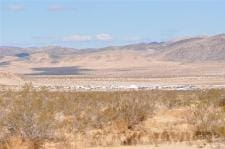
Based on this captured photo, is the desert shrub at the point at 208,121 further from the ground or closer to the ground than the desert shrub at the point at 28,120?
closer to the ground

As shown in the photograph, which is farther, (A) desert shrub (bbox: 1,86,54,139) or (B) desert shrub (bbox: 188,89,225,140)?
Result: (B) desert shrub (bbox: 188,89,225,140)

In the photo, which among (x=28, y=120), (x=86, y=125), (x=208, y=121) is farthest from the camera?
(x=86, y=125)

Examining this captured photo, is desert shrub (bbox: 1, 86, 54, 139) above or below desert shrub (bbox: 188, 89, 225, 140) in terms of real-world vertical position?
above

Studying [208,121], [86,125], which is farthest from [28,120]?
[208,121]

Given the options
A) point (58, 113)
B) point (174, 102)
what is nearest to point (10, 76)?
point (174, 102)

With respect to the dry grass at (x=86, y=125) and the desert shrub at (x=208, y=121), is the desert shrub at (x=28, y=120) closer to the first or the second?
the dry grass at (x=86, y=125)

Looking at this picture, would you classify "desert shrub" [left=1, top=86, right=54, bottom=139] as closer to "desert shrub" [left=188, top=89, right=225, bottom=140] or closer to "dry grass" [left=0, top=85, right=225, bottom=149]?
"dry grass" [left=0, top=85, right=225, bottom=149]

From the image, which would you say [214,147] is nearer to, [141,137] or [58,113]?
[141,137]

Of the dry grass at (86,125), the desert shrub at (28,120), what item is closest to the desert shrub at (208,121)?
the dry grass at (86,125)

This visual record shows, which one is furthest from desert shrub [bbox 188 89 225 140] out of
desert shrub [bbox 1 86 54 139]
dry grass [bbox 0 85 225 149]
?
desert shrub [bbox 1 86 54 139]

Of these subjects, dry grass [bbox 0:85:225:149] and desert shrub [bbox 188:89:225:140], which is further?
desert shrub [bbox 188:89:225:140]

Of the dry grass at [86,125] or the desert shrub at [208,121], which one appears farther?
the desert shrub at [208,121]

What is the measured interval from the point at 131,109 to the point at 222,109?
219 inches

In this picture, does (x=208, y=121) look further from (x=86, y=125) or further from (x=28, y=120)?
(x=28, y=120)
